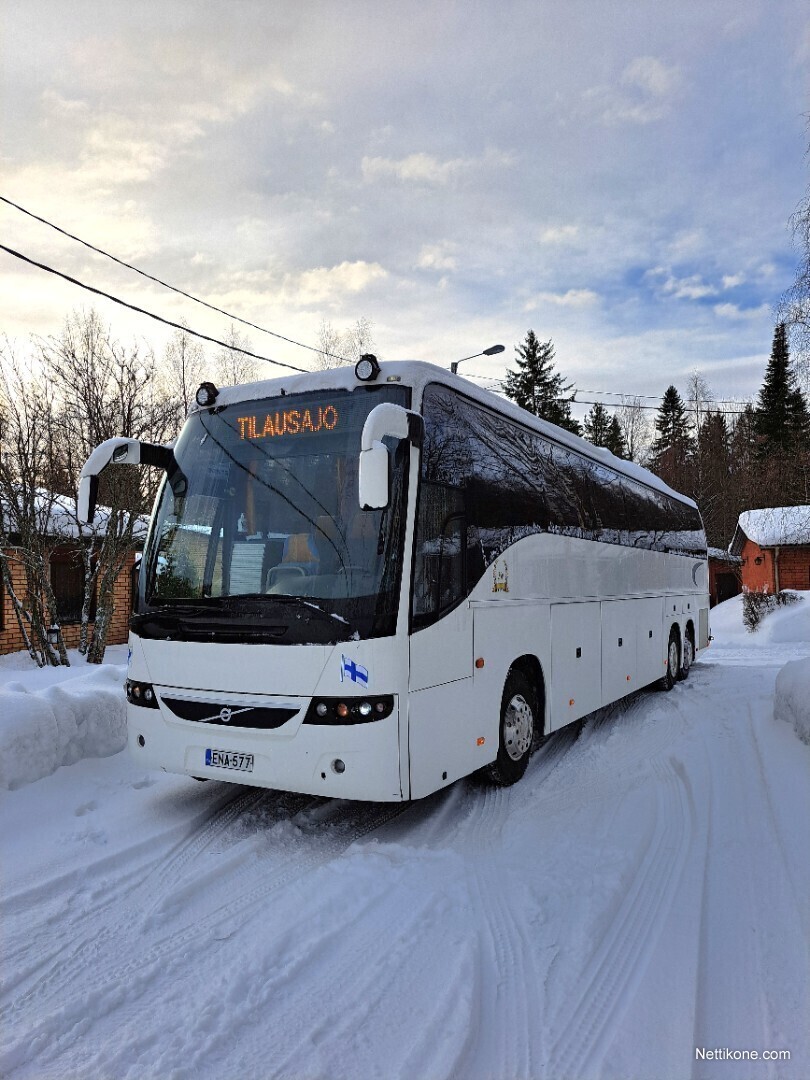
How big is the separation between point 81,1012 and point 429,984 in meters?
1.45

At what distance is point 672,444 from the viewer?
6016 centimetres

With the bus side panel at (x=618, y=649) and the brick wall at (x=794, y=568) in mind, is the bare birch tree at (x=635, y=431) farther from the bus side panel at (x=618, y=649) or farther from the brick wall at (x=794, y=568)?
the bus side panel at (x=618, y=649)

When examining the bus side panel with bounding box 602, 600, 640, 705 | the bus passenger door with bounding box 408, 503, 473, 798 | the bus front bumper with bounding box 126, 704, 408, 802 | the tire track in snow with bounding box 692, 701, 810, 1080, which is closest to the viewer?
the tire track in snow with bounding box 692, 701, 810, 1080

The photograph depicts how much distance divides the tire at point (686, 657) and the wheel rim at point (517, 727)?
291 inches

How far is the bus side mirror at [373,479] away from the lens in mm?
4035

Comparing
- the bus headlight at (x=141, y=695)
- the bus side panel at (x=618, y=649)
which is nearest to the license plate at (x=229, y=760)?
the bus headlight at (x=141, y=695)

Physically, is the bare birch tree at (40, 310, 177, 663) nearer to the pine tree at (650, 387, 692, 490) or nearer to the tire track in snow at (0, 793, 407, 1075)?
the tire track in snow at (0, 793, 407, 1075)

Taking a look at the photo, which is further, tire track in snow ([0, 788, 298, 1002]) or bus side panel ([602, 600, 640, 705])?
bus side panel ([602, 600, 640, 705])

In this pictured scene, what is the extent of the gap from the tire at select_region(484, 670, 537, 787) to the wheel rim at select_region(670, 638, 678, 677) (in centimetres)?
633

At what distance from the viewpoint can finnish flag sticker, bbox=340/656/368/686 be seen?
14.4ft

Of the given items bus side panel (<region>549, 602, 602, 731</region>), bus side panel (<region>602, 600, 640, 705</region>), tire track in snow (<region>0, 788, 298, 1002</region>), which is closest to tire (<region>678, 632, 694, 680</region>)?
bus side panel (<region>602, 600, 640, 705</region>)

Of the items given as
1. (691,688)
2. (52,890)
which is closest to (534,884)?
(52,890)

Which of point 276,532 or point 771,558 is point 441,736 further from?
point 771,558

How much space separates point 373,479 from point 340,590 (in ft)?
2.74
